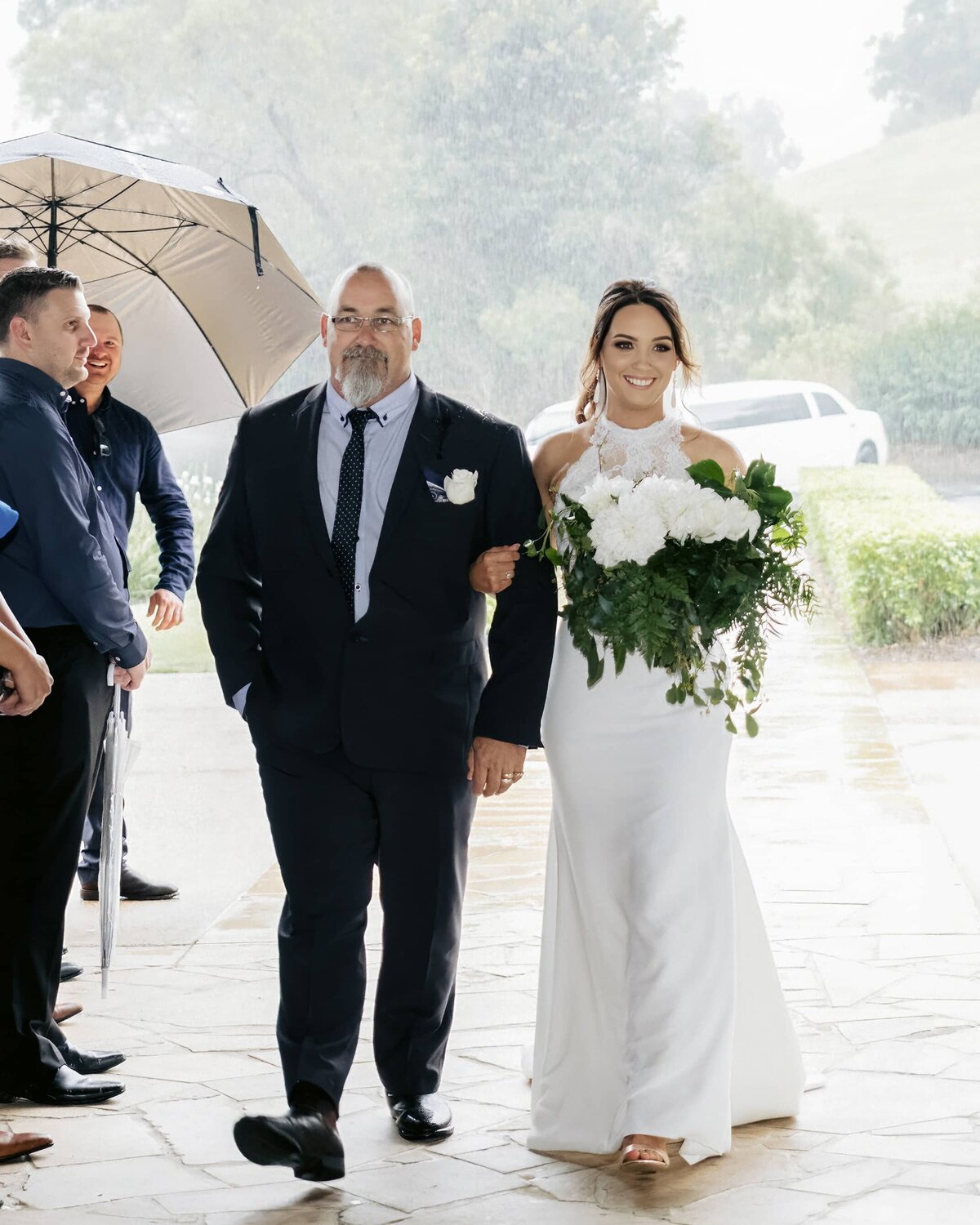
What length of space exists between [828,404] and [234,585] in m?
24.4

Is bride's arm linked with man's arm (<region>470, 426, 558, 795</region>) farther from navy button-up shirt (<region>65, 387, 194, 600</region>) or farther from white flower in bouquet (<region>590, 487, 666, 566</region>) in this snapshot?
navy button-up shirt (<region>65, 387, 194, 600</region>)

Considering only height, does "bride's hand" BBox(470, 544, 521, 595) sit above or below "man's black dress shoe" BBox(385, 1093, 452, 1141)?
above

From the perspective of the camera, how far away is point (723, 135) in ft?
111

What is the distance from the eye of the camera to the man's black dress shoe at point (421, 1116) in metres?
3.79

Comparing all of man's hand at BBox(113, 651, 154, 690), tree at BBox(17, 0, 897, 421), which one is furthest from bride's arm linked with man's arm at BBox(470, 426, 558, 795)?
tree at BBox(17, 0, 897, 421)

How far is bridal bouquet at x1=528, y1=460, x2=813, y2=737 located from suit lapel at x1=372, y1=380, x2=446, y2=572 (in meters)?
0.32

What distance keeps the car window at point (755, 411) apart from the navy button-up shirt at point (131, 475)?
2149 cm

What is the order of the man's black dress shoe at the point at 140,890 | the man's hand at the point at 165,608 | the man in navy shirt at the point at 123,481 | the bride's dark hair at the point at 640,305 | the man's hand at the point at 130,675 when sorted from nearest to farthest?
1. the bride's dark hair at the point at 640,305
2. the man's hand at the point at 130,675
3. the man in navy shirt at the point at 123,481
4. the man's hand at the point at 165,608
5. the man's black dress shoe at the point at 140,890

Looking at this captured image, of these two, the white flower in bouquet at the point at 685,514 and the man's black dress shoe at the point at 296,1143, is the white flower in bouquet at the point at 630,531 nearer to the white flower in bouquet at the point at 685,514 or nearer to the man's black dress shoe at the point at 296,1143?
the white flower in bouquet at the point at 685,514

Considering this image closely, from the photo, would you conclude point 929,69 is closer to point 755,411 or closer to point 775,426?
point 755,411

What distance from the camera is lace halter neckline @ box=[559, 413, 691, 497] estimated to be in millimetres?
4016

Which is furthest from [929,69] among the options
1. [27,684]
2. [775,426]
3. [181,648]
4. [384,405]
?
[27,684]

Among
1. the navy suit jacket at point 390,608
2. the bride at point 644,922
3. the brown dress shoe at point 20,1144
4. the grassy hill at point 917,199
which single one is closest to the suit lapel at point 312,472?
the navy suit jacket at point 390,608

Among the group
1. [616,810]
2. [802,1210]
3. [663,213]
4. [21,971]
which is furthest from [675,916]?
[663,213]
